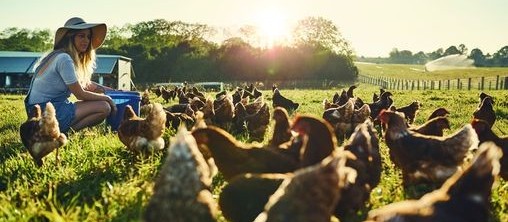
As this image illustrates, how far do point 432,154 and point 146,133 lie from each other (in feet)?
12.0

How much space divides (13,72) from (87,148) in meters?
46.3

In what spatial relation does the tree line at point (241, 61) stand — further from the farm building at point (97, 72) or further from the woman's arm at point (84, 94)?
the woman's arm at point (84, 94)

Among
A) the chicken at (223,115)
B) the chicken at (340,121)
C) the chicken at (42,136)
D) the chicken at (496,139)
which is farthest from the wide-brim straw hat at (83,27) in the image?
the chicken at (496,139)

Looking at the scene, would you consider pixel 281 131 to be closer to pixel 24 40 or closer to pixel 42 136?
pixel 42 136

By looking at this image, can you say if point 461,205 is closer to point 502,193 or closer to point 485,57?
point 502,193

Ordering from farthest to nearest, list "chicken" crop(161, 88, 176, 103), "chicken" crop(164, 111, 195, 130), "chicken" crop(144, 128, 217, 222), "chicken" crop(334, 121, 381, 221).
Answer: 1. "chicken" crop(161, 88, 176, 103)
2. "chicken" crop(164, 111, 195, 130)
3. "chicken" crop(334, 121, 381, 221)
4. "chicken" crop(144, 128, 217, 222)

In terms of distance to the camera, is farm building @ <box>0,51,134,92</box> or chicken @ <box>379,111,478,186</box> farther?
farm building @ <box>0,51,134,92</box>

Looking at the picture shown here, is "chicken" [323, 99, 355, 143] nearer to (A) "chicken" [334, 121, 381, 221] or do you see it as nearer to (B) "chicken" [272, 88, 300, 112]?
(A) "chicken" [334, 121, 381, 221]

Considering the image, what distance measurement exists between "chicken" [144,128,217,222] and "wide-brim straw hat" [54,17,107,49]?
16.8 ft

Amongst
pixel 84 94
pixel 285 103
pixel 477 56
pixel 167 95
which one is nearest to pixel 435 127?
pixel 84 94

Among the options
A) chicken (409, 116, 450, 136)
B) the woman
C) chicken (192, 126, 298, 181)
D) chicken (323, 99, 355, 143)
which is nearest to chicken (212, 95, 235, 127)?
chicken (323, 99, 355, 143)

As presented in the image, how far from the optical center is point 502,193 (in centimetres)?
529

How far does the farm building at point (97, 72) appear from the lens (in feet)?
151

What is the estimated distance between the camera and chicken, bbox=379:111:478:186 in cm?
518
